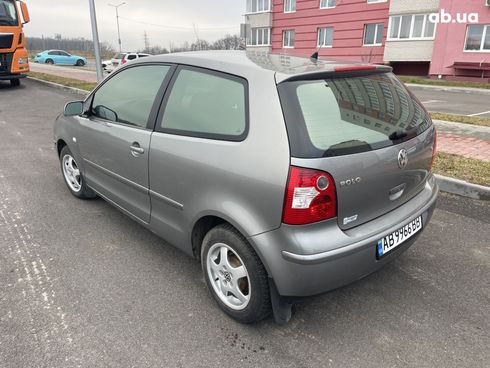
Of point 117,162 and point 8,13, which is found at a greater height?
point 8,13

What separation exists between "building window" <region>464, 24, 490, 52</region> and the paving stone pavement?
15.4 metres

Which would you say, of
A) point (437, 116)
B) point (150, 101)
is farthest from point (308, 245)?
point (437, 116)

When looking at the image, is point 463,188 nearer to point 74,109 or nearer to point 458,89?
point 74,109

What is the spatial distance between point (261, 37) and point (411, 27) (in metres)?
13.6

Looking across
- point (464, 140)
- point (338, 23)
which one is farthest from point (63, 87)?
point (338, 23)

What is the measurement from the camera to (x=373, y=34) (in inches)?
979

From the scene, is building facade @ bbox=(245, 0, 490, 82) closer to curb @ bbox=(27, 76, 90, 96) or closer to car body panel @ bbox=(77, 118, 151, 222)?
curb @ bbox=(27, 76, 90, 96)

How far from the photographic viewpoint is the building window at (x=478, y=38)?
1927 cm

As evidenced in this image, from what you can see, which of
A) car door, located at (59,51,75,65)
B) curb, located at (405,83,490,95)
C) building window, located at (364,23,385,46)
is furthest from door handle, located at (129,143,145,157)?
car door, located at (59,51,75,65)

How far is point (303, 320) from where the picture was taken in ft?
8.33

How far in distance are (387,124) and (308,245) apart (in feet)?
3.25

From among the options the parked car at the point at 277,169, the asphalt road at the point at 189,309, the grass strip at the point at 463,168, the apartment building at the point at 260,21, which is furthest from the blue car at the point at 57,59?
the parked car at the point at 277,169

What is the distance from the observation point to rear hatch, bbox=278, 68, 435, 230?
211 centimetres

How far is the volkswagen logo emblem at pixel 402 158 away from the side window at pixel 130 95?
Answer: 1.81m
